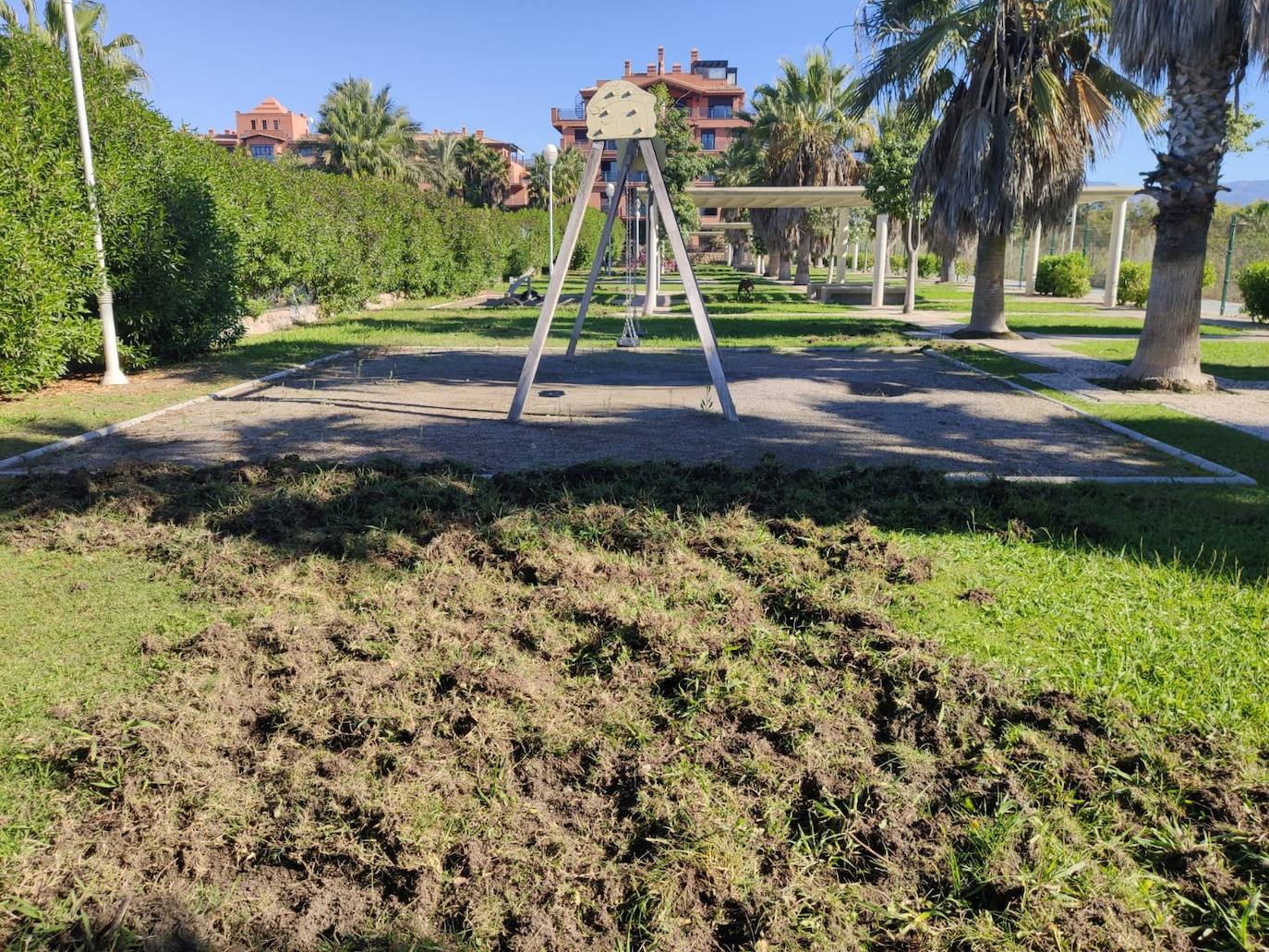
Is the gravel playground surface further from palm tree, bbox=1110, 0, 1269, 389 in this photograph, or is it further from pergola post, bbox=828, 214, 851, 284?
pergola post, bbox=828, 214, 851, 284

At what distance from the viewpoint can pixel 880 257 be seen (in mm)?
24328

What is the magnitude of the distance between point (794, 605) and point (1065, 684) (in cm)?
109

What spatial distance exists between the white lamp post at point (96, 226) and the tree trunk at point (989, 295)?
13.7 metres

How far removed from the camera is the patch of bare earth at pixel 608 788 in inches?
84.0

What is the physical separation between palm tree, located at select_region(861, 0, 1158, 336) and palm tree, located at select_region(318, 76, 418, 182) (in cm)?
3233

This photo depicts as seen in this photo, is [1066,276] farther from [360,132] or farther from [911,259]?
[360,132]

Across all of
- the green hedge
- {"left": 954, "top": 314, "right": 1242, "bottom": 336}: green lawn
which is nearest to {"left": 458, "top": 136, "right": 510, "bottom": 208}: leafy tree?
the green hedge

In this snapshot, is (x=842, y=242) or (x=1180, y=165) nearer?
(x=1180, y=165)

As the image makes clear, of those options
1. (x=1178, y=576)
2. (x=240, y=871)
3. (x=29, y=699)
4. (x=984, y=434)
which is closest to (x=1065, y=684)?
(x=1178, y=576)

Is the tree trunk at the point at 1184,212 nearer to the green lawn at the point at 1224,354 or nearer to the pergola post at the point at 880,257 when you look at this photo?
the green lawn at the point at 1224,354

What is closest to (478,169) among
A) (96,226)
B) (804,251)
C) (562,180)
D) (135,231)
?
(562,180)

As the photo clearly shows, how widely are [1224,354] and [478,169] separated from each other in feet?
195

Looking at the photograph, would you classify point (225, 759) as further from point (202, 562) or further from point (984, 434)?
point (984, 434)

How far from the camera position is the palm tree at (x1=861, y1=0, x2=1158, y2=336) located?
14.8m
